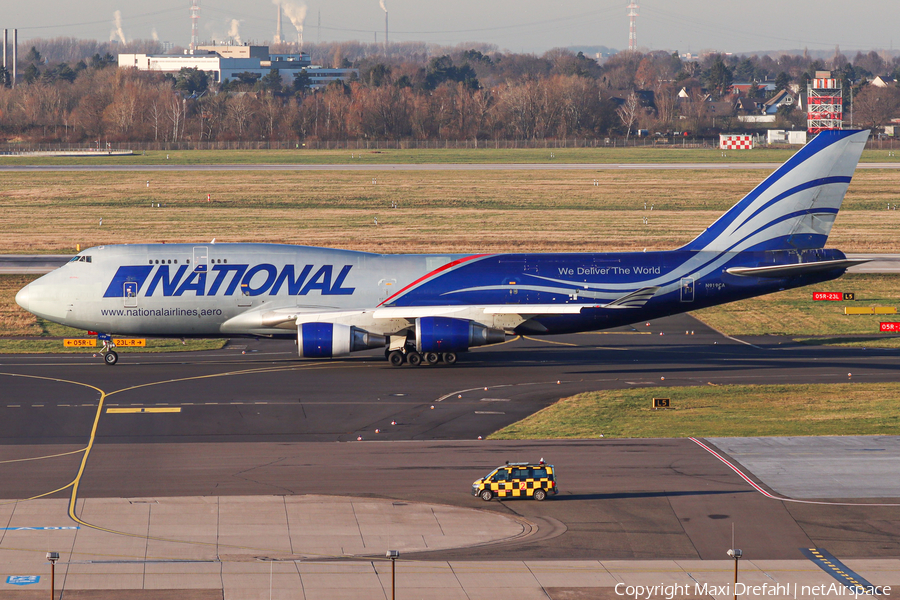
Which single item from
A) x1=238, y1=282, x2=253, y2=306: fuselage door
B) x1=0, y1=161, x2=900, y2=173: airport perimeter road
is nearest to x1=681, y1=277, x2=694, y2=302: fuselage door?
x1=238, y1=282, x2=253, y2=306: fuselage door

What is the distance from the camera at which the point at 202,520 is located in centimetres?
2644

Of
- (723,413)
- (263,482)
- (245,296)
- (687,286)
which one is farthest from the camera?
(687,286)

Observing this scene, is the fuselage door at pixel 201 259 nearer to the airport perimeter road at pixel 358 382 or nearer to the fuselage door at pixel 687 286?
the airport perimeter road at pixel 358 382

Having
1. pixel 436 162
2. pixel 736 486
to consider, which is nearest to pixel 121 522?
pixel 736 486

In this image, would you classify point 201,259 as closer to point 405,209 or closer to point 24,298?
point 24,298

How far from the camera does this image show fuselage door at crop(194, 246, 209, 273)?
47.5 meters

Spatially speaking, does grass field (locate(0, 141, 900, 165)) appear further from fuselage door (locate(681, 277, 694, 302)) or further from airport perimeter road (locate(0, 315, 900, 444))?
fuselage door (locate(681, 277, 694, 302))

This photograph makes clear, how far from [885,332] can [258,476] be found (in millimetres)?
40131

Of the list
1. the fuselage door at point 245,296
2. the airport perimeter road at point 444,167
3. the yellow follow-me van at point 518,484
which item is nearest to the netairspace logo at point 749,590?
the yellow follow-me van at point 518,484

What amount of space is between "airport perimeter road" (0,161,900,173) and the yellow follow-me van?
380ft

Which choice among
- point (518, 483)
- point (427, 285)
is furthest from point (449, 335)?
point (518, 483)

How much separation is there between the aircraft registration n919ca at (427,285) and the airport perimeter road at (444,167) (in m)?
95.0

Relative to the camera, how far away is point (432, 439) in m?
34.9

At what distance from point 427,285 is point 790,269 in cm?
1749
